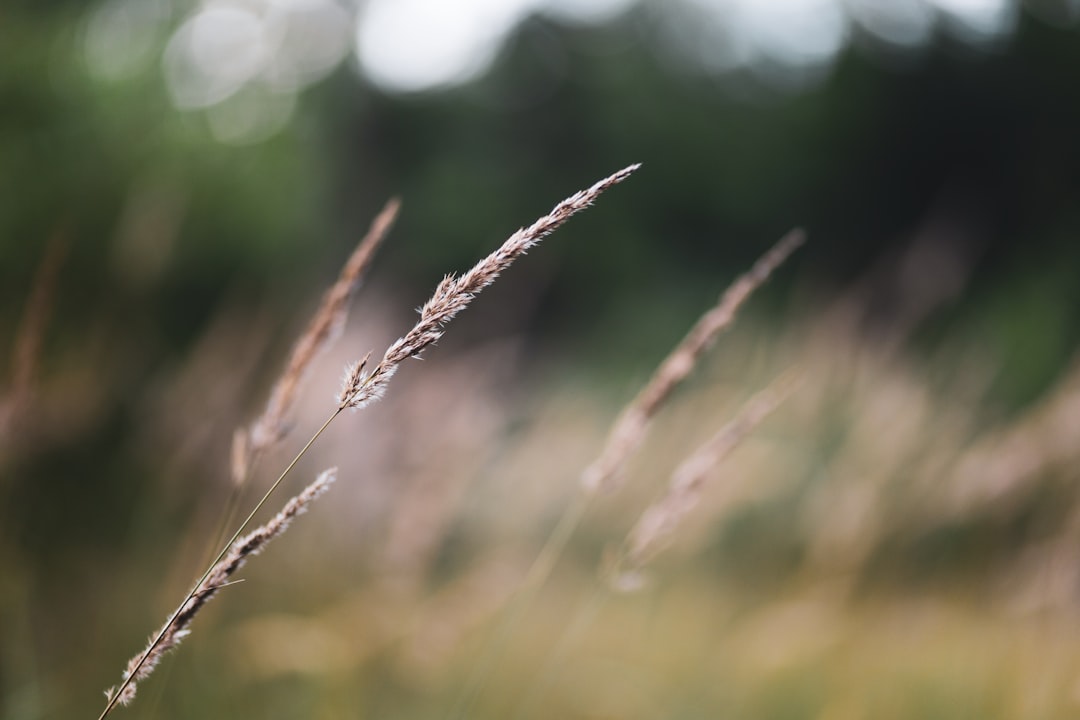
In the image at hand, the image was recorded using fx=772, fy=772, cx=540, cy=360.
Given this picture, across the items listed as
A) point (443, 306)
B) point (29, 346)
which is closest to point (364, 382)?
point (443, 306)

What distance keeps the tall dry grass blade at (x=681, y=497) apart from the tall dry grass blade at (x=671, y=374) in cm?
7

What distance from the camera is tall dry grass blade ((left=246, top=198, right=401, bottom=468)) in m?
0.73

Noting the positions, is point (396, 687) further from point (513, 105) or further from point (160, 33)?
point (513, 105)

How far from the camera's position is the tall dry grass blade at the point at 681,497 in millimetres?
910

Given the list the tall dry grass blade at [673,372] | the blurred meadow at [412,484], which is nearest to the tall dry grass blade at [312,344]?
the blurred meadow at [412,484]

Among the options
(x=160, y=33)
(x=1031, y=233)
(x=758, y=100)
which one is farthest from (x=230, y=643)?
Result: (x=758, y=100)

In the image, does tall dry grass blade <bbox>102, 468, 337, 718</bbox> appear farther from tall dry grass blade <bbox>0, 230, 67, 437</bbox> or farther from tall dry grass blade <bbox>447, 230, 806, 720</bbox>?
tall dry grass blade <bbox>0, 230, 67, 437</bbox>

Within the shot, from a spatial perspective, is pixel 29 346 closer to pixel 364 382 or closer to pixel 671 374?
pixel 364 382

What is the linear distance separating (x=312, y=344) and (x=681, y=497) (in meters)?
0.47

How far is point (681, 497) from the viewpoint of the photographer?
0.93 metres

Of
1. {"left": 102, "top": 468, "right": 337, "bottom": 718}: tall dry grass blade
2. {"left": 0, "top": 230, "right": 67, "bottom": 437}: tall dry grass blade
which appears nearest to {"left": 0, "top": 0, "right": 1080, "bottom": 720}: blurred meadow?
{"left": 0, "top": 230, "right": 67, "bottom": 437}: tall dry grass blade

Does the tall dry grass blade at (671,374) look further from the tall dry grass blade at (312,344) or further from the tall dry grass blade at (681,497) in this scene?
the tall dry grass blade at (312,344)

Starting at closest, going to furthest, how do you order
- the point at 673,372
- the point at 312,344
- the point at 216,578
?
the point at 216,578, the point at 312,344, the point at 673,372

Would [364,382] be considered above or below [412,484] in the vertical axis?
below
